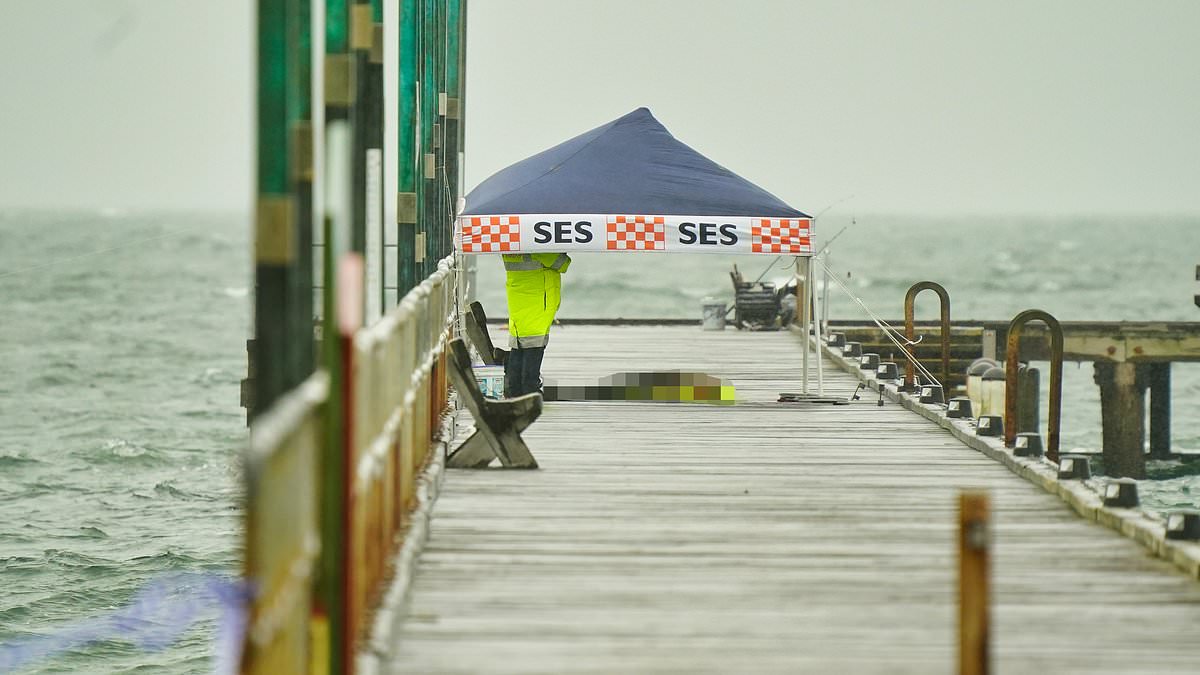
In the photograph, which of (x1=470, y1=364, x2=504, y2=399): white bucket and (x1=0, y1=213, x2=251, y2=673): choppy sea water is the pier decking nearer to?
(x1=470, y1=364, x2=504, y2=399): white bucket

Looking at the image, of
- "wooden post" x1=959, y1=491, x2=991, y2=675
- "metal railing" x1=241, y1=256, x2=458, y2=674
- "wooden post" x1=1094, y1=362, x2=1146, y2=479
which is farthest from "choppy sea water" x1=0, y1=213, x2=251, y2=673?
"wooden post" x1=1094, y1=362, x2=1146, y2=479

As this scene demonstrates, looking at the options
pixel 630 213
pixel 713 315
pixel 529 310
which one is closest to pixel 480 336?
pixel 529 310

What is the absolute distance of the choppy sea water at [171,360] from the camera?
26203 mm

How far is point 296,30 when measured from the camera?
23.1ft

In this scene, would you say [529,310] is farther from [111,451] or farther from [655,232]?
[111,451]

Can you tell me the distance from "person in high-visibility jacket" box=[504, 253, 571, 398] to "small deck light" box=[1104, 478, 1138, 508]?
6156 mm

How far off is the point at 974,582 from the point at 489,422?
21.6ft

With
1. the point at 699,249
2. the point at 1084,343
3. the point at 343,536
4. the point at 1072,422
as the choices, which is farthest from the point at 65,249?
the point at 343,536

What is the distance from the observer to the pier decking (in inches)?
318

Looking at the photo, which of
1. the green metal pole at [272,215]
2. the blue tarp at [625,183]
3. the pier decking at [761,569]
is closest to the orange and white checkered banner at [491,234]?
the blue tarp at [625,183]

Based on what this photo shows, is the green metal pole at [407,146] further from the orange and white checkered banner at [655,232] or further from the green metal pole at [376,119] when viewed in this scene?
the green metal pole at [376,119]

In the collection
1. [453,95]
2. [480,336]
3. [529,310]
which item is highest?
[453,95]

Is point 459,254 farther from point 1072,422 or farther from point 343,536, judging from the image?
point 1072,422

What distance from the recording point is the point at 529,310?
1639 cm
